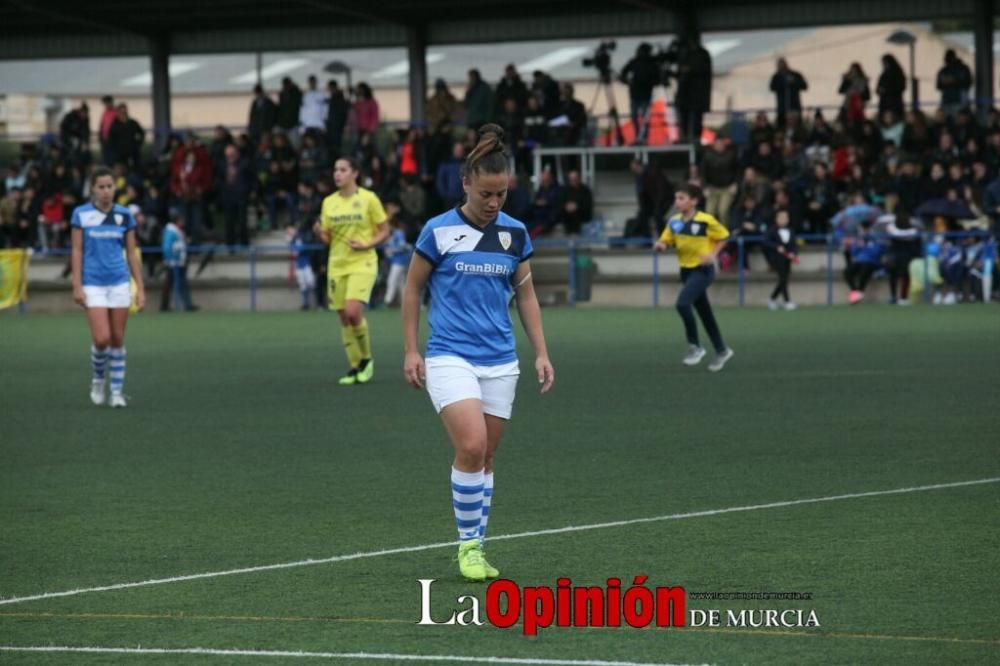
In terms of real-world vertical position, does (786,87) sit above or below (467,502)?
above

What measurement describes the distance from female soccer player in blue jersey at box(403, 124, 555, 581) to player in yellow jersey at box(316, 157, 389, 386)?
9.28 meters

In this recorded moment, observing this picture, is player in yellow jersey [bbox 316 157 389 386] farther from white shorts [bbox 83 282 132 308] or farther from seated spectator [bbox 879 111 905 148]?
seated spectator [bbox 879 111 905 148]

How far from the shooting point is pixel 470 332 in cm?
765

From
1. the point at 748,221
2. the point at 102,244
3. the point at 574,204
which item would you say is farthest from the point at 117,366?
the point at 574,204

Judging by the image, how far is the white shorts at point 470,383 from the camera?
24.8 feet

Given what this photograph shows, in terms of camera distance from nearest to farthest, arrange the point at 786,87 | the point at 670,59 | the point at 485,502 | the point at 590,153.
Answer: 1. the point at 485,502
2. the point at 786,87
3. the point at 670,59
4. the point at 590,153

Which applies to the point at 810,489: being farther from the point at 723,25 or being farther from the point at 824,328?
the point at 723,25

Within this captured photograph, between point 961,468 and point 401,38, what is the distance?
31.8 meters

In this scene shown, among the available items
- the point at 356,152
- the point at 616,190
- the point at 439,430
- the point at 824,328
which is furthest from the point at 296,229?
the point at 439,430

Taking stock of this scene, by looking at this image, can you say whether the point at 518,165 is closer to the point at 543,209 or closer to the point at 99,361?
the point at 543,209

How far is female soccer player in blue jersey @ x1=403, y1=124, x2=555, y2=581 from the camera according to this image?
7.57 metres

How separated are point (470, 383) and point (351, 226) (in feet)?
32.0

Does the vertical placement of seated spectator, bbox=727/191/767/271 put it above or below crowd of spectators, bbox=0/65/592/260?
below

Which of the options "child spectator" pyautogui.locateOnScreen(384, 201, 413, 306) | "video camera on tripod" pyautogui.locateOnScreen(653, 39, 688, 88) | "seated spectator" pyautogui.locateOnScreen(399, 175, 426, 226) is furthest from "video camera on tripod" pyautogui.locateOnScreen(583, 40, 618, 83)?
"child spectator" pyautogui.locateOnScreen(384, 201, 413, 306)
